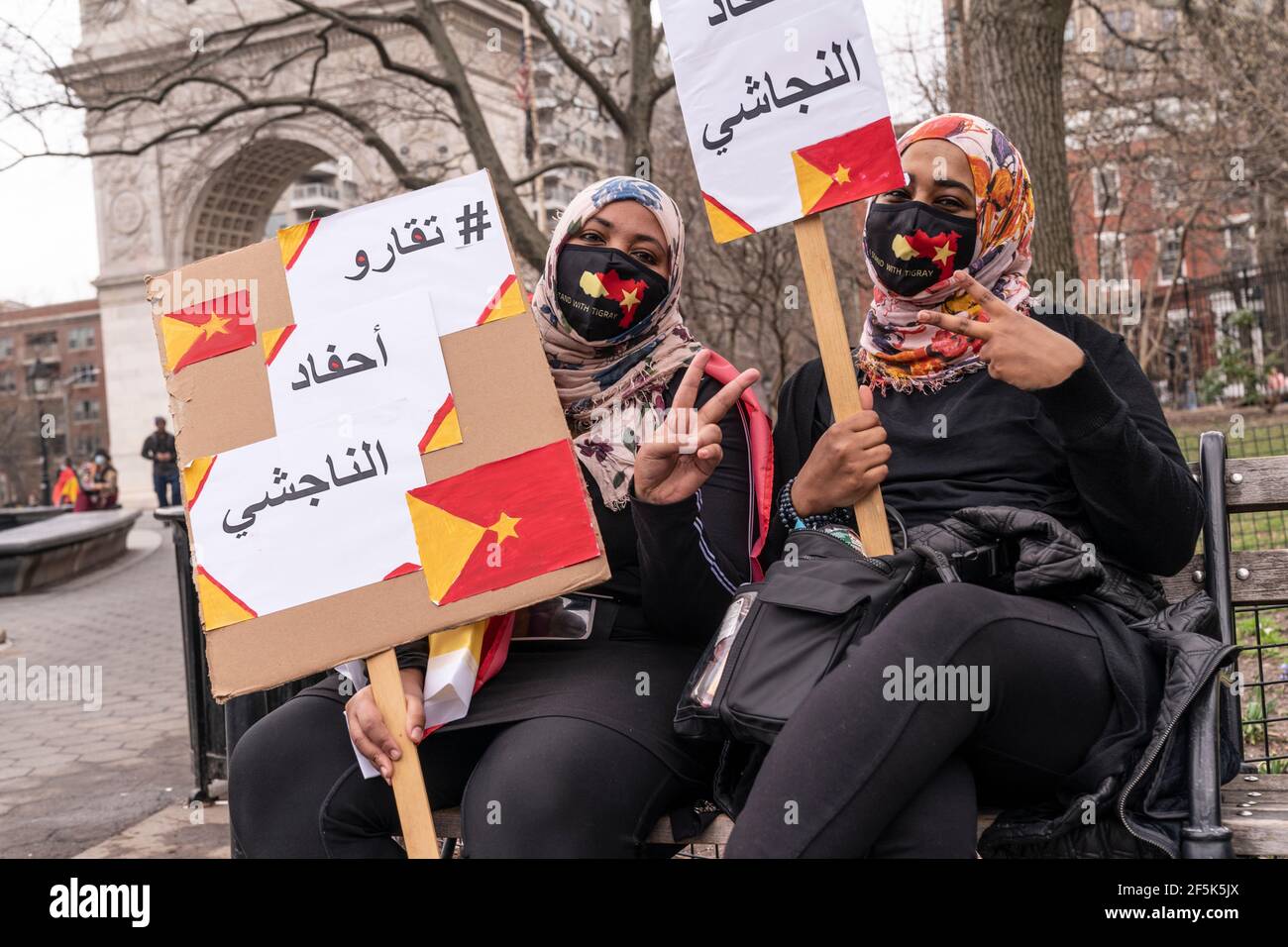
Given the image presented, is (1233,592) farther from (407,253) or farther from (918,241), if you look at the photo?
(407,253)

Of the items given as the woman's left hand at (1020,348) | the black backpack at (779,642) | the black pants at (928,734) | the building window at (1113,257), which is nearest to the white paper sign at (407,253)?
the black backpack at (779,642)

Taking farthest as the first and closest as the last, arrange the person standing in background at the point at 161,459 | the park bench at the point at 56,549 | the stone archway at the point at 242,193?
the stone archway at the point at 242,193, the person standing in background at the point at 161,459, the park bench at the point at 56,549

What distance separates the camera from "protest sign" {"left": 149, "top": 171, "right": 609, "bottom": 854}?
2.56m

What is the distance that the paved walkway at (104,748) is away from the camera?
17.0 feet

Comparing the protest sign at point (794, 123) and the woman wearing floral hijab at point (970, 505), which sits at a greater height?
the protest sign at point (794, 123)

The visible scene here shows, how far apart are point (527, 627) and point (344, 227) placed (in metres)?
1.01

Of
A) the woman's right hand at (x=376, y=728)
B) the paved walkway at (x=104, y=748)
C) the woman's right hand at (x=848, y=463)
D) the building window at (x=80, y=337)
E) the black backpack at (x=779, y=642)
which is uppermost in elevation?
the building window at (x=80, y=337)

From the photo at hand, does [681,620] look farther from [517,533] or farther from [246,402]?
[246,402]

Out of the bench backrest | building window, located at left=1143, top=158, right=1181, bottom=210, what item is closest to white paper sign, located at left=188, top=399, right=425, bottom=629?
the bench backrest

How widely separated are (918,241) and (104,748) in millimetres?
5731

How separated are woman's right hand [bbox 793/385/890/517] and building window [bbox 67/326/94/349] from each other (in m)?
95.0

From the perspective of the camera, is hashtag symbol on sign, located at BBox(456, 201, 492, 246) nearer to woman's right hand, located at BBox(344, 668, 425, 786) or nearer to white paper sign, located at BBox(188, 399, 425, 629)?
white paper sign, located at BBox(188, 399, 425, 629)

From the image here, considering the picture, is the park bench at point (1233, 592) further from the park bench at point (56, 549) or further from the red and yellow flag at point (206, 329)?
the park bench at point (56, 549)

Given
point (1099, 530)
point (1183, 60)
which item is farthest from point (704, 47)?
point (1183, 60)
